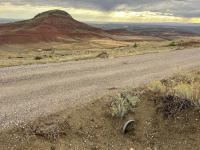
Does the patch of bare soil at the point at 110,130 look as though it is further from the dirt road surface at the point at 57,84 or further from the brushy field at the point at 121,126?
the dirt road surface at the point at 57,84

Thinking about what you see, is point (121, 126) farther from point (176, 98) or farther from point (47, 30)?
point (47, 30)

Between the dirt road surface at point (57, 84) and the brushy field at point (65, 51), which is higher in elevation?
the dirt road surface at point (57, 84)

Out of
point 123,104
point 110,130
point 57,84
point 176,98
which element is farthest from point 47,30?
point 110,130

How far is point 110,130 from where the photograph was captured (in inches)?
422

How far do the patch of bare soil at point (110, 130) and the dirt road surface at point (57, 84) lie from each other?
525 mm

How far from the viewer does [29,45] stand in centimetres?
6375

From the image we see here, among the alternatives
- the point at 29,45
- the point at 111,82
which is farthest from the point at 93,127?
the point at 29,45

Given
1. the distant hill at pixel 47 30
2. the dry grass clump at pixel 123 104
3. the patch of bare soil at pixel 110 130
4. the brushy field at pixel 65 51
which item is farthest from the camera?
the distant hill at pixel 47 30

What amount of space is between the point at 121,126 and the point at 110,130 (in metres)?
0.33

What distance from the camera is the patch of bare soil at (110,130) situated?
9686mm

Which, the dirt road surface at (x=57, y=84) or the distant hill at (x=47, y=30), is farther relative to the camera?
the distant hill at (x=47, y=30)

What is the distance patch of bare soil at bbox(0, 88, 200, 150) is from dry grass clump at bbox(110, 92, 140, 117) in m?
0.13

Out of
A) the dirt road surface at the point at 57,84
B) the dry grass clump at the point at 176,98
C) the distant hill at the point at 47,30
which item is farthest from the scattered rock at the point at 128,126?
the distant hill at the point at 47,30

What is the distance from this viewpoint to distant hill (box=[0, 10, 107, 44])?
67.6 meters
